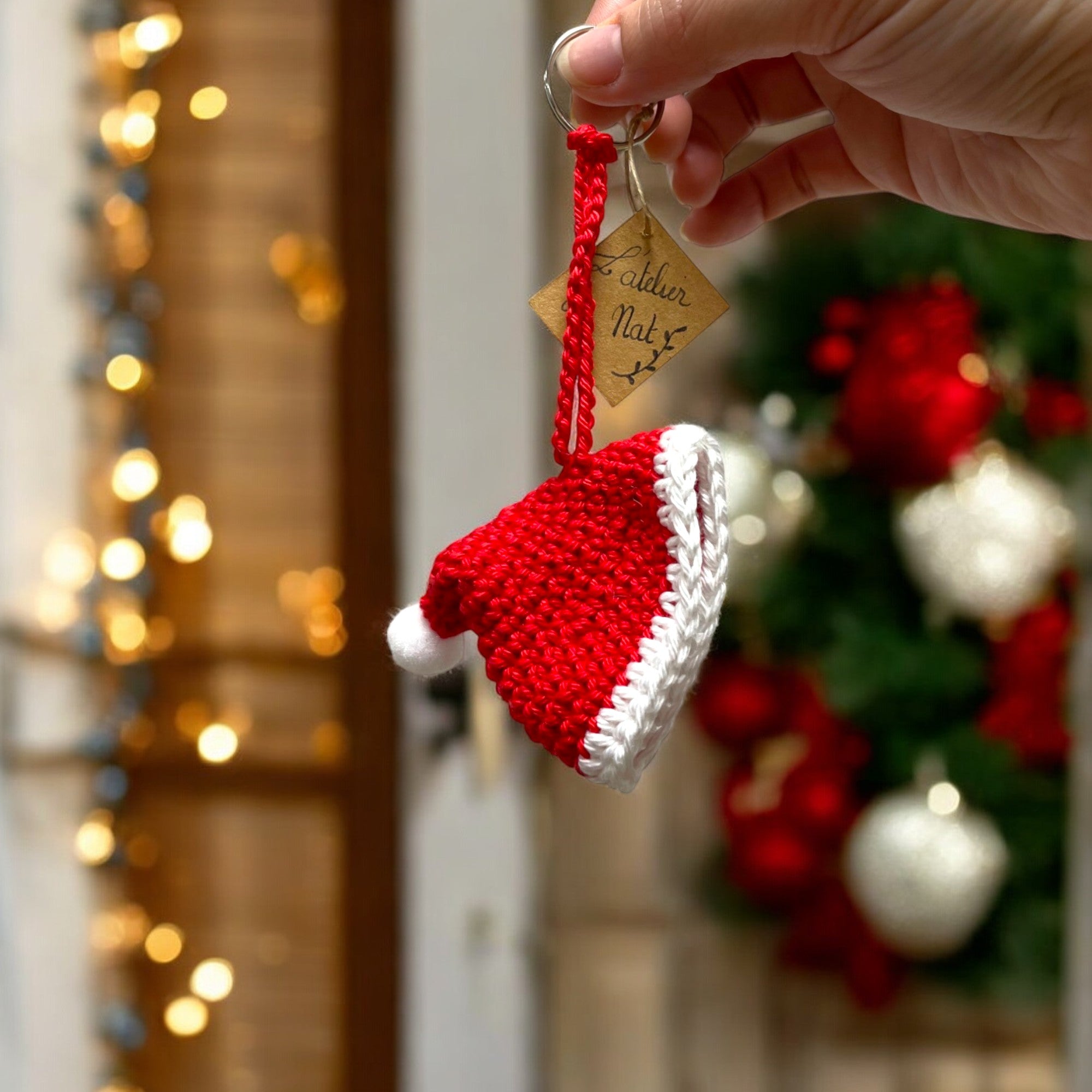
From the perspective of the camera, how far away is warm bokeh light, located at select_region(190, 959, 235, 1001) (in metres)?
1.46

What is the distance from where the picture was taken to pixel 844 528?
1354 mm

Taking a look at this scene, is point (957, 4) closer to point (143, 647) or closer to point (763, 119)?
point (763, 119)

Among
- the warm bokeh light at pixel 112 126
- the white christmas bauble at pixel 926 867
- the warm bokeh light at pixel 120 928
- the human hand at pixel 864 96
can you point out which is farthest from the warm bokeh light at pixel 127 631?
the human hand at pixel 864 96

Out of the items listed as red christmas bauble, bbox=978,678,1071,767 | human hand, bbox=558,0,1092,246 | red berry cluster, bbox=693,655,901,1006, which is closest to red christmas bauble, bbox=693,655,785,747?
red berry cluster, bbox=693,655,901,1006

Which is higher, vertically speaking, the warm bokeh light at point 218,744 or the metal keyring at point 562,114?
the metal keyring at point 562,114

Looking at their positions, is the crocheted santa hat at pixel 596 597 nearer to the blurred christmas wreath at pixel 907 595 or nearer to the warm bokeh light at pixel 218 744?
the blurred christmas wreath at pixel 907 595

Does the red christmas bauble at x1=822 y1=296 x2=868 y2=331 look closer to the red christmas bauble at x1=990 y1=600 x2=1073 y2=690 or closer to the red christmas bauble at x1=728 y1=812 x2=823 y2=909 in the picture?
the red christmas bauble at x1=990 y1=600 x2=1073 y2=690

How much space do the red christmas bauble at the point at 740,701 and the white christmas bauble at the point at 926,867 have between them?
0.55 ft

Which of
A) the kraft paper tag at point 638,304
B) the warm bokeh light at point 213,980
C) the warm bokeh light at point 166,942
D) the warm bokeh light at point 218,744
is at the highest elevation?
the kraft paper tag at point 638,304

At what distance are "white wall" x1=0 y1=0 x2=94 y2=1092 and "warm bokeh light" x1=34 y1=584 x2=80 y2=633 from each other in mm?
29

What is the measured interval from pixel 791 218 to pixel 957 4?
964mm

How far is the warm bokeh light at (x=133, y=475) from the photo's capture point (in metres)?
1.39

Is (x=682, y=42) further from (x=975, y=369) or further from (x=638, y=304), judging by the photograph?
(x=975, y=369)

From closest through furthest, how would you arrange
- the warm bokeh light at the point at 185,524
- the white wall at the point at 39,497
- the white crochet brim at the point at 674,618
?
1. the white crochet brim at the point at 674,618
2. the white wall at the point at 39,497
3. the warm bokeh light at the point at 185,524
